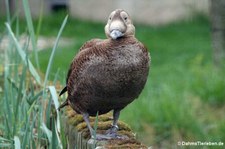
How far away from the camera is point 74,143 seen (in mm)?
3711

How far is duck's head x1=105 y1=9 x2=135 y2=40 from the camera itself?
321 centimetres

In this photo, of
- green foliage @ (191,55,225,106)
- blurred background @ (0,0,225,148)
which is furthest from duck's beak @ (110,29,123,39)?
green foliage @ (191,55,225,106)

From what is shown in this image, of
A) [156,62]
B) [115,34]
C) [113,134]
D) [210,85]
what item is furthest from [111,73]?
[156,62]

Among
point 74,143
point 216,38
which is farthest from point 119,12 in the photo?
point 216,38

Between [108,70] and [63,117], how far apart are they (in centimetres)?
86

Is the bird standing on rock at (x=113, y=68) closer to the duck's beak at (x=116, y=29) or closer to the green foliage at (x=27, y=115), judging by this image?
the duck's beak at (x=116, y=29)

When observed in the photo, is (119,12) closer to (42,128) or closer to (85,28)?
(42,128)

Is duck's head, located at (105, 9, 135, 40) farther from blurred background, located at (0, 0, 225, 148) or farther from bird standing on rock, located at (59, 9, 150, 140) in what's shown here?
blurred background, located at (0, 0, 225, 148)

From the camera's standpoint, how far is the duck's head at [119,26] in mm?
3205

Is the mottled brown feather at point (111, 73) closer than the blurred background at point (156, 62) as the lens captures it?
Yes

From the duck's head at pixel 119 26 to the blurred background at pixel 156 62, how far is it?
69cm

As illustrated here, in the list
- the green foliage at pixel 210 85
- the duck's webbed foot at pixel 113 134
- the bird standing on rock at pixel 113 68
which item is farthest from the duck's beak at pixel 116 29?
the green foliage at pixel 210 85

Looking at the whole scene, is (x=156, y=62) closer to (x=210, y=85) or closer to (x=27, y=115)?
(x=210, y=85)

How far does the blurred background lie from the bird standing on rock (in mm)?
379
